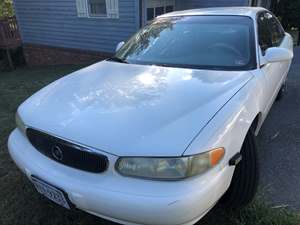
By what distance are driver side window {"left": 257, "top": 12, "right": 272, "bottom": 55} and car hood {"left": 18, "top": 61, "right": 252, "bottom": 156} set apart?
0.77 metres

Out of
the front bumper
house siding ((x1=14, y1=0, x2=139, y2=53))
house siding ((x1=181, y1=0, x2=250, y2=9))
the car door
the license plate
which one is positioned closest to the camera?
the front bumper

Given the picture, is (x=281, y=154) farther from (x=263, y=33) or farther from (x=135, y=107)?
(x=135, y=107)

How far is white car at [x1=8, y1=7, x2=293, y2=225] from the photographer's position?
68.1 inches

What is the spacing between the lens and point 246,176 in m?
2.26

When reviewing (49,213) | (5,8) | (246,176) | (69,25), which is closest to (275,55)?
(246,176)

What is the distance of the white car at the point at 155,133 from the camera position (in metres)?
1.73

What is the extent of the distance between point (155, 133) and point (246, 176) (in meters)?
0.89

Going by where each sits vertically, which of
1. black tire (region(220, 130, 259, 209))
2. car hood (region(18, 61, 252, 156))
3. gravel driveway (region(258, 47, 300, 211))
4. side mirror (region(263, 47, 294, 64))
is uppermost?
side mirror (region(263, 47, 294, 64))

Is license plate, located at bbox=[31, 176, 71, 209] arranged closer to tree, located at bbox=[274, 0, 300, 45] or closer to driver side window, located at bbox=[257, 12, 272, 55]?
driver side window, located at bbox=[257, 12, 272, 55]

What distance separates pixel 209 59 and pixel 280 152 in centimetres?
135

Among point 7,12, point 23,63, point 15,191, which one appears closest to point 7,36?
point 23,63

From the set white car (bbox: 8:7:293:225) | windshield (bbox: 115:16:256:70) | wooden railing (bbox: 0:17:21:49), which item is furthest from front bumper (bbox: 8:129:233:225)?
wooden railing (bbox: 0:17:21:49)

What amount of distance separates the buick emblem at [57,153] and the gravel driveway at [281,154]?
5.69ft

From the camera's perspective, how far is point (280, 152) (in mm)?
3303
